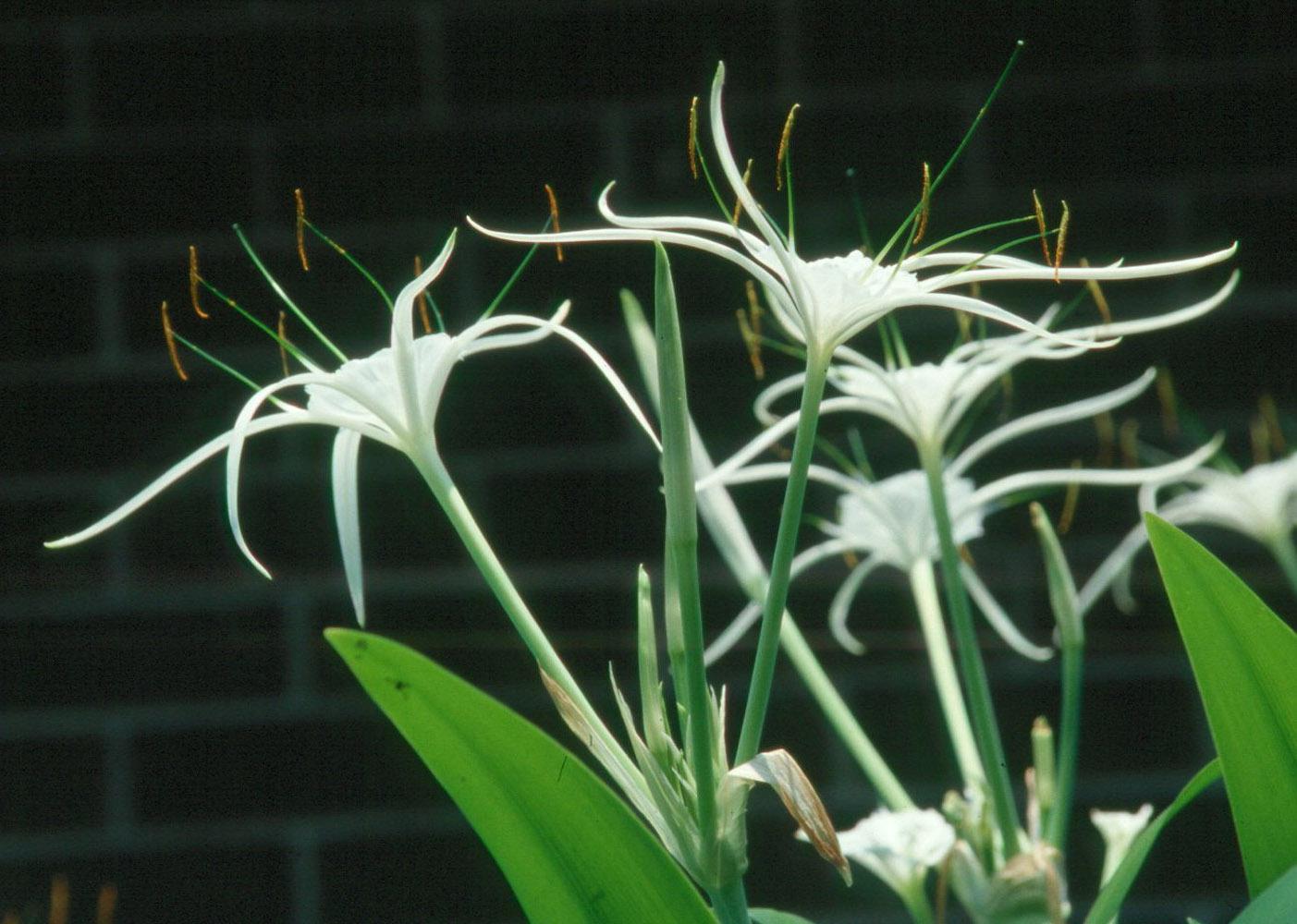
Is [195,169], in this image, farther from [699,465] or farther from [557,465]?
[699,465]

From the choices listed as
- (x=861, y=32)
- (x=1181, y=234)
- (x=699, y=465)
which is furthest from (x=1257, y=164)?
(x=699, y=465)

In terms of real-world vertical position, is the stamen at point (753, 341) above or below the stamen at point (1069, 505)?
above

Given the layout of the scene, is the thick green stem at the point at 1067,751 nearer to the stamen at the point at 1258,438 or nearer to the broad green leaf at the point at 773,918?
the broad green leaf at the point at 773,918

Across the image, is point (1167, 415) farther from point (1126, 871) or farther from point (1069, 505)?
point (1126, 871)

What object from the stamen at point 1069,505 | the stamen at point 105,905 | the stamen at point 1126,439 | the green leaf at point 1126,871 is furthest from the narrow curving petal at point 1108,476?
the stamen at point 105,905

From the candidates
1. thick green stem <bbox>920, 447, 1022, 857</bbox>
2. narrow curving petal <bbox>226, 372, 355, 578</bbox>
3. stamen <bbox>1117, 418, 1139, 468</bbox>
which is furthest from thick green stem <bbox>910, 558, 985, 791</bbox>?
stamen <bbox>1117, 418, 1139, 468</bbox>

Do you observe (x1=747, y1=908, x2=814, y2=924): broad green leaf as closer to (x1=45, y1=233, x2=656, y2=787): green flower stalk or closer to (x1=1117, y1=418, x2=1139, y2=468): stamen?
(x1=45, y1=233, x2=656, y2=787): green flower stalk
